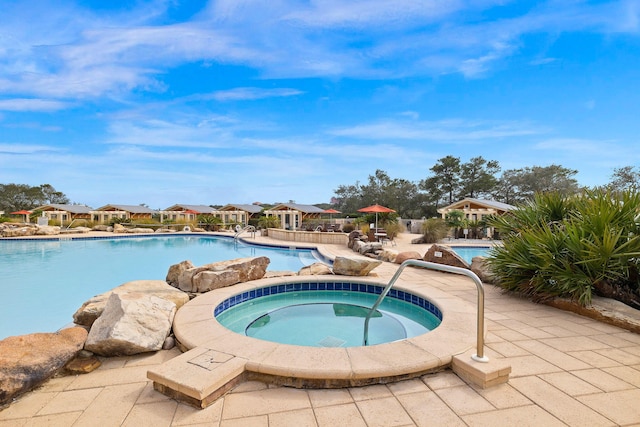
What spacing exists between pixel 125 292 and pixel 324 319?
8.85 ft

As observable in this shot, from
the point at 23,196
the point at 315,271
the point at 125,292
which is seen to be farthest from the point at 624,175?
the point at 23,196

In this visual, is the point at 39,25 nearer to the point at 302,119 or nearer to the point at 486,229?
the point at 302,119

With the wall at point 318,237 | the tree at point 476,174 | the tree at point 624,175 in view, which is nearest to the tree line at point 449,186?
the tree at point 476,174

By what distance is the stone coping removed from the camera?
235cm

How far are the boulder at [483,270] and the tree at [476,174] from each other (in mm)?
29761

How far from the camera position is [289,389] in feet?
7.69

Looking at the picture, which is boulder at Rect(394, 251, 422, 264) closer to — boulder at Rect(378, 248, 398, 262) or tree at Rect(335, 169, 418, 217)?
boulder at Rect(378, 248, 398, 262)

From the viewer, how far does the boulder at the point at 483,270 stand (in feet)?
19.0

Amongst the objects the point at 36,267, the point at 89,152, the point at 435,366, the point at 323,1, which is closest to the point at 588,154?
the point at 323,1

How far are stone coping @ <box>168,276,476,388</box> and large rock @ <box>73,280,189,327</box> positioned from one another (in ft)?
2.37

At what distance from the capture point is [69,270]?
940cm

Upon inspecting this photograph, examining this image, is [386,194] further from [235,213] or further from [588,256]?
[588,256]

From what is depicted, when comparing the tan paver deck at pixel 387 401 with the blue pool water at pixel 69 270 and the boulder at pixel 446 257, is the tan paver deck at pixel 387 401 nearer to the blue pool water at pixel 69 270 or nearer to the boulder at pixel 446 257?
the blue pool water at pixel 69 270

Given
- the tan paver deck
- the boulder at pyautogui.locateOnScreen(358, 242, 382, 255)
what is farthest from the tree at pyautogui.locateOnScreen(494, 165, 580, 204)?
the tan paver deck
